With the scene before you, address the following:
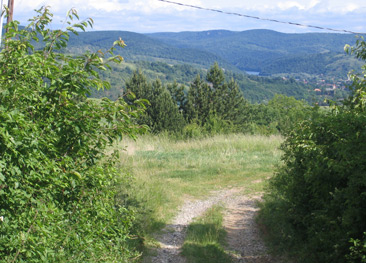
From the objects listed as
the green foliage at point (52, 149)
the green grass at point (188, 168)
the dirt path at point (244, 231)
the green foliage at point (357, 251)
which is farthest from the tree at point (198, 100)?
the green foliage at point (52, 149)

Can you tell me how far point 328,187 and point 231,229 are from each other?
3.35 m

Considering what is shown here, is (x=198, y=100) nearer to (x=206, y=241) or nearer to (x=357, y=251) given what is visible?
(x=206, y=241)

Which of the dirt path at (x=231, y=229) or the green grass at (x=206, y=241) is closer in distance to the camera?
the green grass at (x=206, y=241)

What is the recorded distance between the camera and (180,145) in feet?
48.4

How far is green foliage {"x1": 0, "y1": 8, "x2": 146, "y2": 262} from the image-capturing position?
2.61 m

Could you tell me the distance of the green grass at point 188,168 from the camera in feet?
25.3

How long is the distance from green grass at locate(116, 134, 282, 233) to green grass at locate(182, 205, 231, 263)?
70cm

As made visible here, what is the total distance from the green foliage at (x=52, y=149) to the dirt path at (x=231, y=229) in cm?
260

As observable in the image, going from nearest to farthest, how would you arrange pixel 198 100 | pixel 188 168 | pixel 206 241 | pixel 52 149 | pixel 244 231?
1. pixel 52 149
2. pixel 206 241
3. pixel 244 231
4. pixel 188 168
5. pixel 198 100

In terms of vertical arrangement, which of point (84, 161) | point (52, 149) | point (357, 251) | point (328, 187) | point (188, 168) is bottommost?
point (188, 168)

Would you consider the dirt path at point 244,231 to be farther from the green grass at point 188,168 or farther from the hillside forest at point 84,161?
the green grass at point 188,168

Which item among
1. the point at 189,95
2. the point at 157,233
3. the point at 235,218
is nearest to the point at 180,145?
the point at 235,218

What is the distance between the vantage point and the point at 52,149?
2.84 metres

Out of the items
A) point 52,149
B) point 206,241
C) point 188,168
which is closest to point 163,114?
point 188,168
